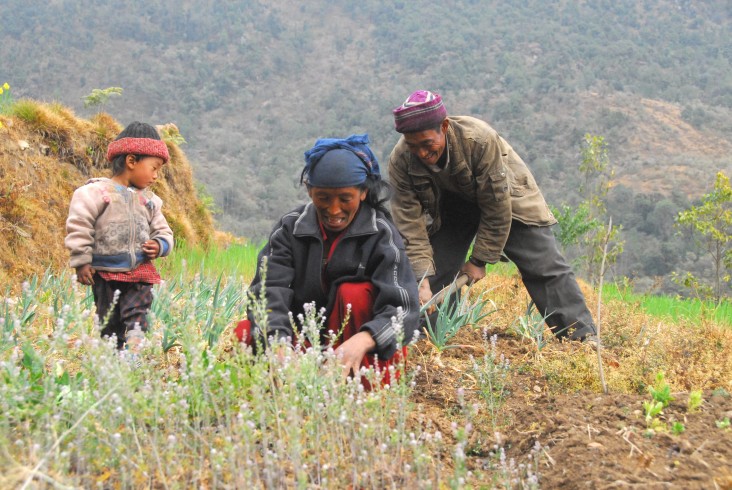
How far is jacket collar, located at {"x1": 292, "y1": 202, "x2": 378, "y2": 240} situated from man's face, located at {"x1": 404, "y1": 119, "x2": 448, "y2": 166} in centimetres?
67

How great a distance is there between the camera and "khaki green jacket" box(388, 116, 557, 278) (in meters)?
3.94

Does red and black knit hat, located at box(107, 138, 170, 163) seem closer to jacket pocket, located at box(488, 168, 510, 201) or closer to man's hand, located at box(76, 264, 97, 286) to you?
man's hand, located at box(76, 264, 97, 286)

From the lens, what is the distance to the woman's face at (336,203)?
Result: 9.80ft

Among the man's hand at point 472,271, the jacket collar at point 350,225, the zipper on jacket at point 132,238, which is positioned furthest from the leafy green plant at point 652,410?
the zipper on jacket at point 132,238

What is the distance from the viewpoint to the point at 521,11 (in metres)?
67.6

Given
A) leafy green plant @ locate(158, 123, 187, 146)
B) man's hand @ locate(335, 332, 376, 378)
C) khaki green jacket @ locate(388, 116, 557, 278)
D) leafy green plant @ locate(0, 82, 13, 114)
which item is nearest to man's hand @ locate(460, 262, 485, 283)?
khaki green jacket @ locate(388, 116, 557, 278)

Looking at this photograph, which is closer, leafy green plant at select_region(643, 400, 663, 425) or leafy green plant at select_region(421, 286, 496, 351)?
leafy green plant at select_region(643, 400, 663, 425)

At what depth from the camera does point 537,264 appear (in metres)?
4.38

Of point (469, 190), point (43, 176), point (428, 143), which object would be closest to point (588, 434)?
point (428, 143)

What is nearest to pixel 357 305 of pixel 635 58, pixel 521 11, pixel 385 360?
pixel 385 360

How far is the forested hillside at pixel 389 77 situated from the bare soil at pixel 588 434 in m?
26.2

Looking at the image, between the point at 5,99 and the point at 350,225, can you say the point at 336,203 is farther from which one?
the point at 5,99

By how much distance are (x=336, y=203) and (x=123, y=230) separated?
115cm

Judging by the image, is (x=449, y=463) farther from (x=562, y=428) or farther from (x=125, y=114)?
(x=125, y=114)
